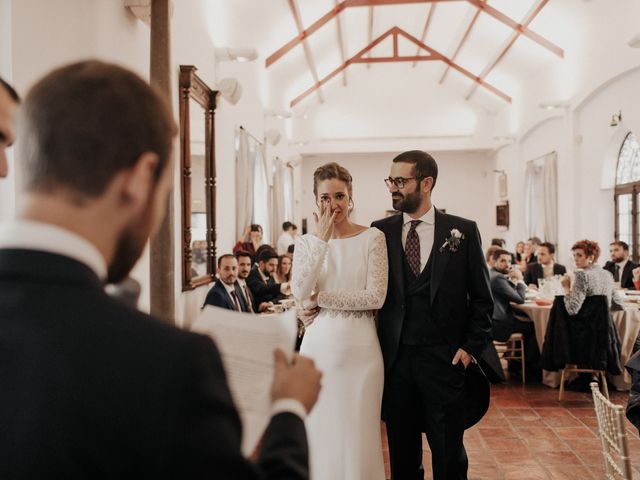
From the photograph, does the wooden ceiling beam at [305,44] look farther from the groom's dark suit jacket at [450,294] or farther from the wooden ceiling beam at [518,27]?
the groom's dark suit jacket at [450,294]

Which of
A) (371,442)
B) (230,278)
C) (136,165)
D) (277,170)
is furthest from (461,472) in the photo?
(277,170)

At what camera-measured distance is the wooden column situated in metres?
3.74

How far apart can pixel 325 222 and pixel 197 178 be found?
10.5ft

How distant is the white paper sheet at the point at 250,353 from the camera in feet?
3.32

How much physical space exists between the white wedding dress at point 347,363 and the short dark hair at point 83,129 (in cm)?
205

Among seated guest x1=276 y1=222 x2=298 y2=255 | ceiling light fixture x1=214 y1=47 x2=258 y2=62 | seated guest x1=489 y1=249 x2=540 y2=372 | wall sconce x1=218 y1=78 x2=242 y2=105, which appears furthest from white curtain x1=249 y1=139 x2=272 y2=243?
seated guest x1=489 y1=249 x2=540 y2=372

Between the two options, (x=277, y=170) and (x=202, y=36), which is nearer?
(x=202, y=36)

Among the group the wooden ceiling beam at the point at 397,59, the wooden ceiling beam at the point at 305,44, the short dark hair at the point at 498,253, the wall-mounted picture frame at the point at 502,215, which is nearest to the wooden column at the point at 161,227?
the short dark hair at the point at 498,253

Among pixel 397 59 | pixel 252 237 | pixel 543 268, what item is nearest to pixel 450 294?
pixel 252 237

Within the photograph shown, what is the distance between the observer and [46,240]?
0.78 metres

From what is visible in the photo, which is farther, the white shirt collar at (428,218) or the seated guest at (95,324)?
the white shirt collar at (428,218)

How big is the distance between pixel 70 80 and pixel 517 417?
207 inches

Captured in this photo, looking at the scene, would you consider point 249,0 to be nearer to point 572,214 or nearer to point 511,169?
point 572,214

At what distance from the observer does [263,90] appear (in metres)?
11.4
